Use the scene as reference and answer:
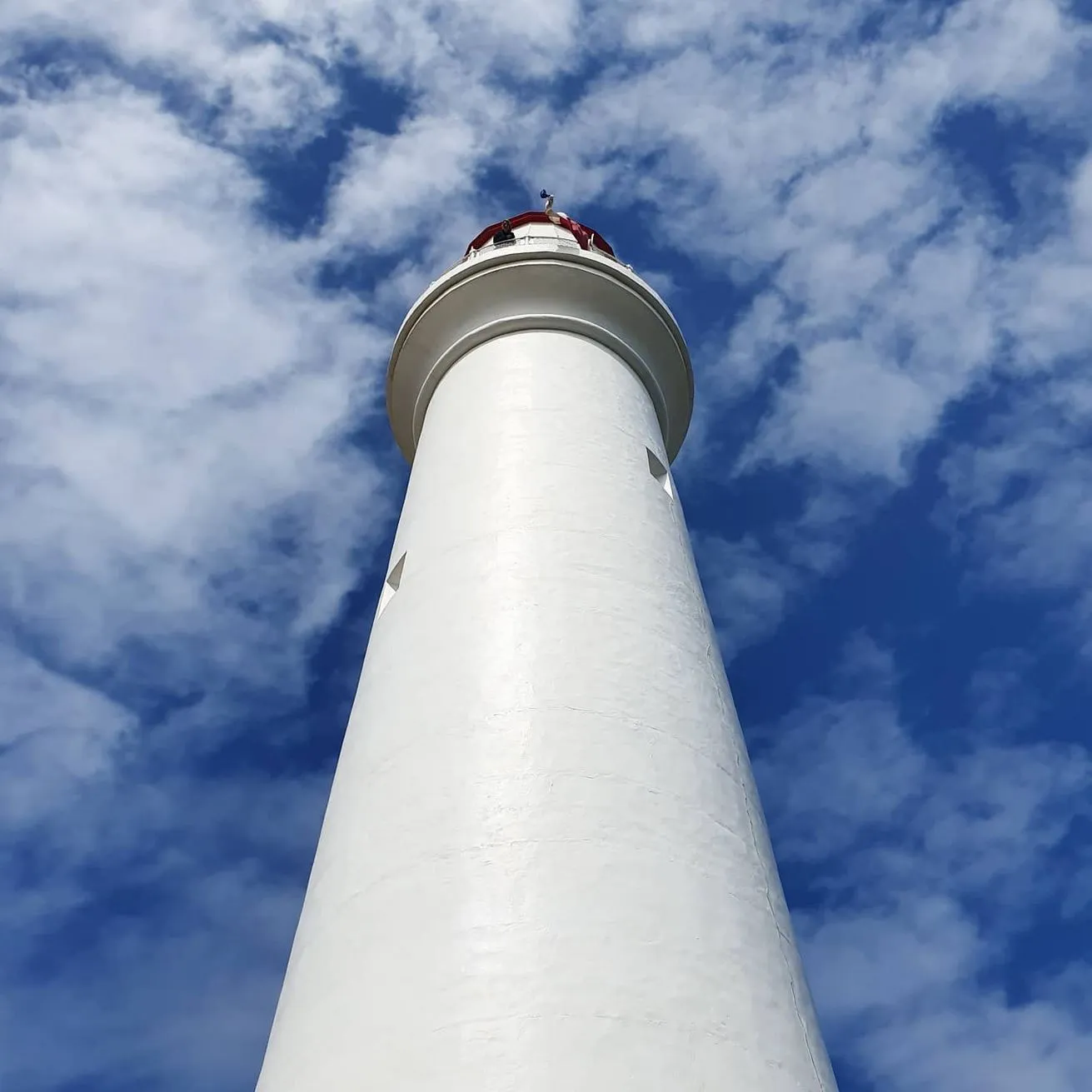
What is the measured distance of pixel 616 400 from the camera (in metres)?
8.59

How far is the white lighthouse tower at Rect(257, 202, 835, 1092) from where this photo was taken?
4062 mm

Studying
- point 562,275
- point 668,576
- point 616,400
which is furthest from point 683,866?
point 562,275

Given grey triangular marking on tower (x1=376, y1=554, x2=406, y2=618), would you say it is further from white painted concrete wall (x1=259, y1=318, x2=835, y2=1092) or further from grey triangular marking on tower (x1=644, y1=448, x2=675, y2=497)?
grey triangular marking on tower (x1=644, y1=448, x2=675, y2=497)

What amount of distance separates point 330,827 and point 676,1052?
2236mm

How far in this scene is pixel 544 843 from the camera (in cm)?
464

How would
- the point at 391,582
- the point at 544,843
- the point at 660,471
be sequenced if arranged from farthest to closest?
the point at 660,471 → the point at 391,582 → the point at 544,843

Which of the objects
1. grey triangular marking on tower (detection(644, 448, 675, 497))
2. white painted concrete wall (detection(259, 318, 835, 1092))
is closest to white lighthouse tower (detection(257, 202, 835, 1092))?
white painted concrete wall (detection(259, 318, 835, 1092))

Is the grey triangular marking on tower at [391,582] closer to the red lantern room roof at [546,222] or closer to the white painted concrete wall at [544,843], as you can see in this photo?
the white painted concrete wall at [544,843]

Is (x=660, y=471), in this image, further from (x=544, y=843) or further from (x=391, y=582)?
(x=544, y=843)

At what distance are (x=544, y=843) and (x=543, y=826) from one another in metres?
0.09

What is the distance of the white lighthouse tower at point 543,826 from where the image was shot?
406 cm

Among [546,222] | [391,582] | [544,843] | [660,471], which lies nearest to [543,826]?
[544,843]

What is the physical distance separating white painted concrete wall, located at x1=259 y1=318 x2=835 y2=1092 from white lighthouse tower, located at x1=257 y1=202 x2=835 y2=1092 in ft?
0.04

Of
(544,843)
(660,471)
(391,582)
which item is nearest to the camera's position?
(544,843)
